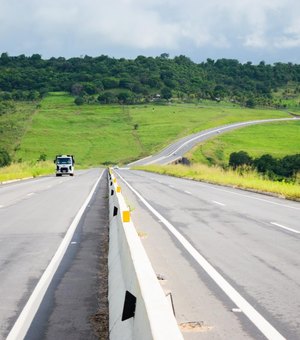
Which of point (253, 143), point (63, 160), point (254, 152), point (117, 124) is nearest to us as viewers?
point (63, 160)

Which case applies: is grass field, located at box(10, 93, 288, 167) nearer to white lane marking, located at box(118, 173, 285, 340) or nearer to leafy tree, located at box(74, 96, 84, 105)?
leafy tree, located at box(74, 96, 84, 105)

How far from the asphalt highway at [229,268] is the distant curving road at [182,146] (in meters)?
87.1

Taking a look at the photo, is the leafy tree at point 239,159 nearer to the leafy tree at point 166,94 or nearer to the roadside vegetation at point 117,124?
the roadside vegetation at point 117,124

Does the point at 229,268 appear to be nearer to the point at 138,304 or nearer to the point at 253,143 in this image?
the point at 138,304

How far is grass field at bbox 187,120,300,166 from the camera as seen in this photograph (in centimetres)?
10825

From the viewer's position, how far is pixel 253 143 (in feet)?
398

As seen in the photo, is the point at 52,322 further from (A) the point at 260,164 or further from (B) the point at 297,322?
(A) the point at 260,164

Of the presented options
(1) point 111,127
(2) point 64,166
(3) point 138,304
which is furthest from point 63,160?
(1) point 111,127

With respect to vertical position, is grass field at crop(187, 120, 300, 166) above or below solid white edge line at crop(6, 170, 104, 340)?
above

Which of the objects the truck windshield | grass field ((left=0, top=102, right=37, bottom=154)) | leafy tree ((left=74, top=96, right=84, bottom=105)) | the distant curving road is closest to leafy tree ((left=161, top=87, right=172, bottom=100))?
leafy tree ((left=74, top=96, right=84, bottom=105))

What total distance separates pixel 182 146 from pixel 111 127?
26825mm

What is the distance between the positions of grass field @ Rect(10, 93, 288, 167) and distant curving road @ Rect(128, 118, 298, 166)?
12.4ft

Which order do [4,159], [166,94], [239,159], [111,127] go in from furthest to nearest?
[166,94], [111,127], [239,159], [4,159]

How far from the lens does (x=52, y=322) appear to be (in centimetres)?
658
